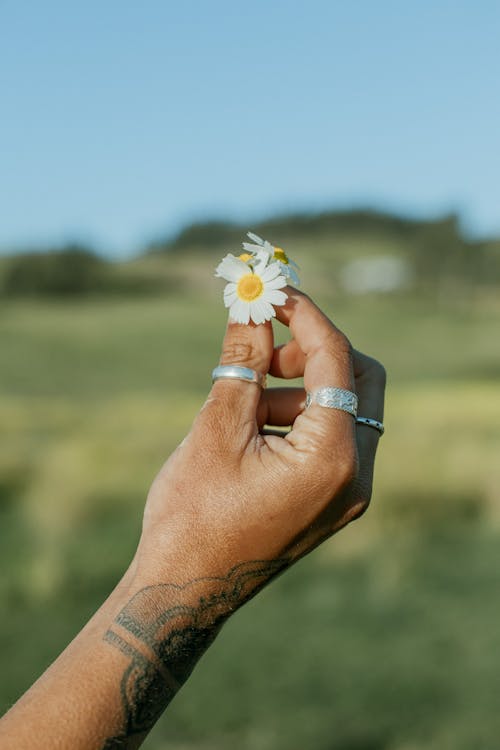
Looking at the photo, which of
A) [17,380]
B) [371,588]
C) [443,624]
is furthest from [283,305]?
[17,380]

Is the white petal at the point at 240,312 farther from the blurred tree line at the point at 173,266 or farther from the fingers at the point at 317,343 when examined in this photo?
the blurred tree line at the point at 173,266

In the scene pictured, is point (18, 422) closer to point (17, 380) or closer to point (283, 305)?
point (17, 380)

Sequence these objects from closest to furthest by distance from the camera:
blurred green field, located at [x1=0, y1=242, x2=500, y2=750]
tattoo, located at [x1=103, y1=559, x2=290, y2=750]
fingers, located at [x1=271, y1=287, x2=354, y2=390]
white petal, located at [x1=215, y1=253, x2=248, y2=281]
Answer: tattoo, located at [x1=103, y1=559, x2=290, y2=750] → fingers, located at [x1=271, y1=287, x2=354, y2=390] → white petal, located at [x1=215, y1=253, x2=248, y2=281] → blurred green field, located at [x1=0, y1=242, x2=500, y2=750]

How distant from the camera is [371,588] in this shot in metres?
7.83

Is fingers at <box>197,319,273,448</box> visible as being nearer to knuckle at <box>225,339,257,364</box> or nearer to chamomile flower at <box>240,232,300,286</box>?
knuckle at <box>225,339,257,364</box>

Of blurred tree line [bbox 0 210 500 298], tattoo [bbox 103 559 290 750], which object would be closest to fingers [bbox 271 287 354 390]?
tattoo [bbox 103 559 290 750]

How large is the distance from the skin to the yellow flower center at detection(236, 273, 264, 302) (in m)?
0.08

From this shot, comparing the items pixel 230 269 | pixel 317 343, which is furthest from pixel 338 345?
pixel 230 269

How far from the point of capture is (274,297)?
1750 mm

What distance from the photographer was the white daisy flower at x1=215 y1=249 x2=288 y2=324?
5.82ft

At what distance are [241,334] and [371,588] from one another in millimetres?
6450

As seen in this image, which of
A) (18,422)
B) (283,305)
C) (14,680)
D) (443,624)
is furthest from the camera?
(18,422)

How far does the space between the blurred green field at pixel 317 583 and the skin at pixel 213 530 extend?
461 millimetres

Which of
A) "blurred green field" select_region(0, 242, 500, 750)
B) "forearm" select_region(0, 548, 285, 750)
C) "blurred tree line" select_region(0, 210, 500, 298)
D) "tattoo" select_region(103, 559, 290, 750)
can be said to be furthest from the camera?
"blurred tree line" select_region(0, 210, 500, 298)
